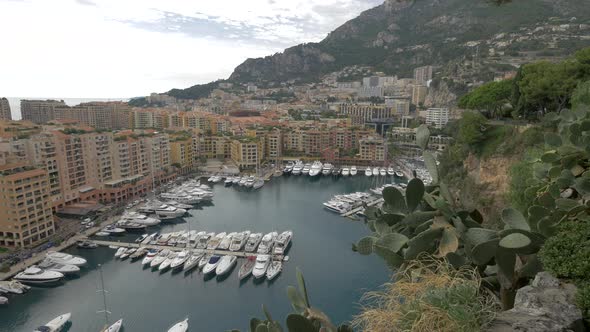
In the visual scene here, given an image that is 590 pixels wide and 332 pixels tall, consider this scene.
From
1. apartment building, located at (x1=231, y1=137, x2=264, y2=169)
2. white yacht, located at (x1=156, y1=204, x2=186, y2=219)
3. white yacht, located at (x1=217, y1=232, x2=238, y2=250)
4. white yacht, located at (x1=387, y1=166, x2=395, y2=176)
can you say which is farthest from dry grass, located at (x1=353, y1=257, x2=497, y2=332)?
apartment building, located at (x1=231, y1=137, x2=264, y2=169)

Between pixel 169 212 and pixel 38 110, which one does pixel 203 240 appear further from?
pixel 38 110

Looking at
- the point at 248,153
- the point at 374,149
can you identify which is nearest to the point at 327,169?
the point at 374,149

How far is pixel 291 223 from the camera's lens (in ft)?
48.3

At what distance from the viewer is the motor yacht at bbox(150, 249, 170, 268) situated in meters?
10.9

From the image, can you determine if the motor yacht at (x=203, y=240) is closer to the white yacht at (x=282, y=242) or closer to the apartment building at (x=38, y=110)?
the white yacht at (x=282, y=242)

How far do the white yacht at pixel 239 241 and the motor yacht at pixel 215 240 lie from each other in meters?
0.45

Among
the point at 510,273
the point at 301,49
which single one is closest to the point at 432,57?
the point at 301,49

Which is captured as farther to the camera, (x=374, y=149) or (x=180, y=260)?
(x=374, y=149)

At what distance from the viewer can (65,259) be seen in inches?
429

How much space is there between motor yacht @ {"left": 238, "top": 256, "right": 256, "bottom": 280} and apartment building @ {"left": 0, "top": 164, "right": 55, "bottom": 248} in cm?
715

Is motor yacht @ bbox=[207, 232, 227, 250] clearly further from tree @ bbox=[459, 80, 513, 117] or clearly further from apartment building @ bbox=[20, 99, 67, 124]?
apartment building @ bbox=[20, 99, 67, 124]

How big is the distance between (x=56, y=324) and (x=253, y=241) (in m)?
5.73

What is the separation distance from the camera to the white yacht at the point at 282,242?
1145 cm

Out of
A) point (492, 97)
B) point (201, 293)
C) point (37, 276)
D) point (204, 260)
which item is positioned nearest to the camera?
point (201, 293)
